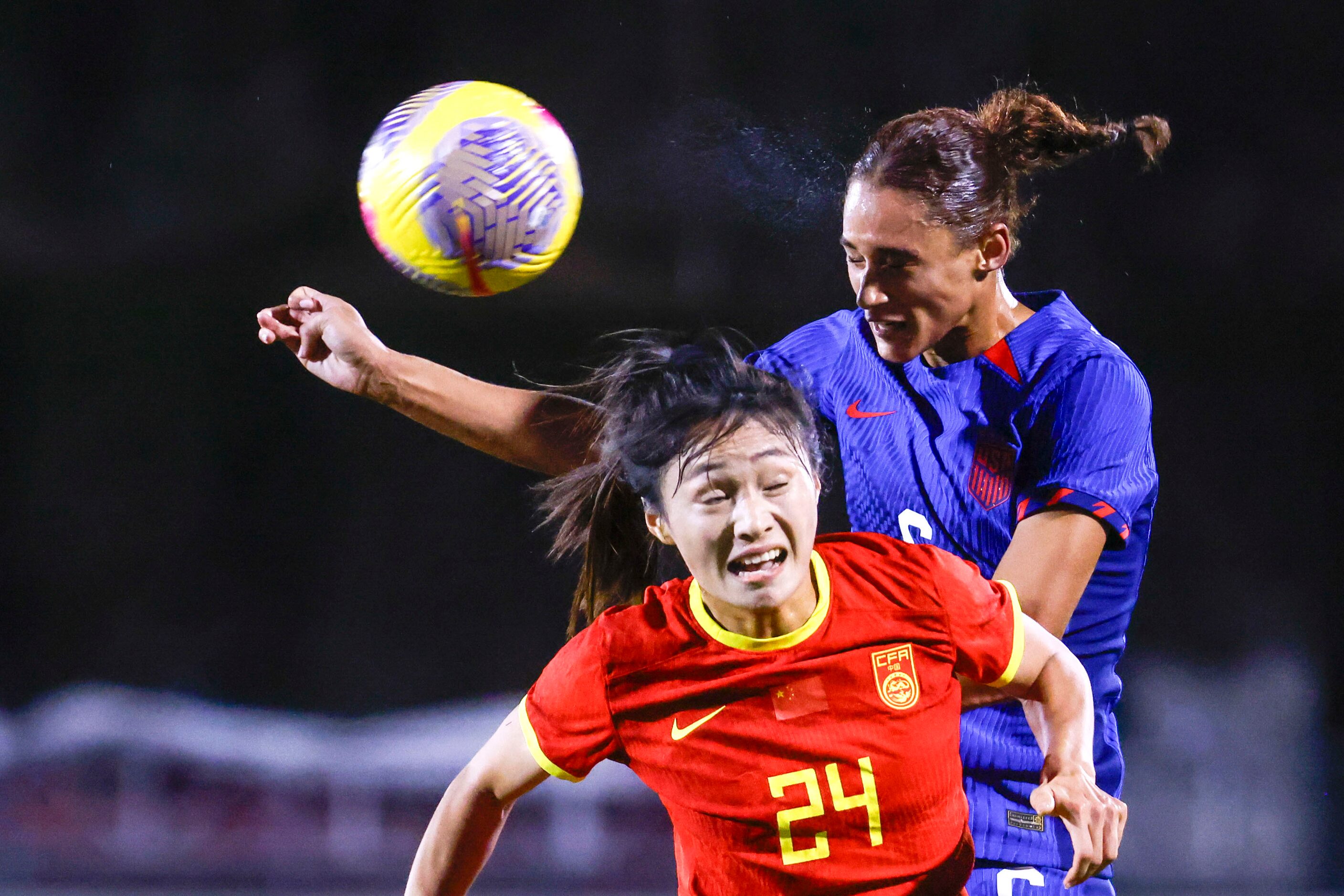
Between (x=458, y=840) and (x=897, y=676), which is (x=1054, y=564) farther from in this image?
(x=458, y=840)

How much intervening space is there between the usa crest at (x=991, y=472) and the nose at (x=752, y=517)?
20.2 inches

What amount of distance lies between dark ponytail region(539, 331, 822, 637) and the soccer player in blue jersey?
13cm

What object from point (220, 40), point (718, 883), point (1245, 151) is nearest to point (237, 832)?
point (220, 40)

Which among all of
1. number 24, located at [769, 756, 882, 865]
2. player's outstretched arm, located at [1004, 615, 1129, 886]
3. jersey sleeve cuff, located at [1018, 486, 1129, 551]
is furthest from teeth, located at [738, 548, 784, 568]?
jersey sleeve cuff, located at [1018, 486, 1129, 551]

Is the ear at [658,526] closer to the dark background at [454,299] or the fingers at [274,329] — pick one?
the fingers at [274,329]

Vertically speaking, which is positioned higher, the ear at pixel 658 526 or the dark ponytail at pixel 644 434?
the dark ponytail at pixel 644 434

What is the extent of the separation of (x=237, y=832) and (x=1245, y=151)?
5101mm

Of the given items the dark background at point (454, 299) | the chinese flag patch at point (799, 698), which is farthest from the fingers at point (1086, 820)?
the dark background at point (454, 299)

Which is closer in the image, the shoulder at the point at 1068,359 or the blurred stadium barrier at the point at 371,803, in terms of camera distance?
the shoulder at the point at 1068,359

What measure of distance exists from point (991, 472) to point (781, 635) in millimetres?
517

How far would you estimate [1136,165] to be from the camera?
18.6 feet

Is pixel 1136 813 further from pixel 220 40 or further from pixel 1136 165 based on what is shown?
pixel 220 40

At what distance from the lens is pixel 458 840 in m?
1.75

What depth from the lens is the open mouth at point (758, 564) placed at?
1.70 meters
